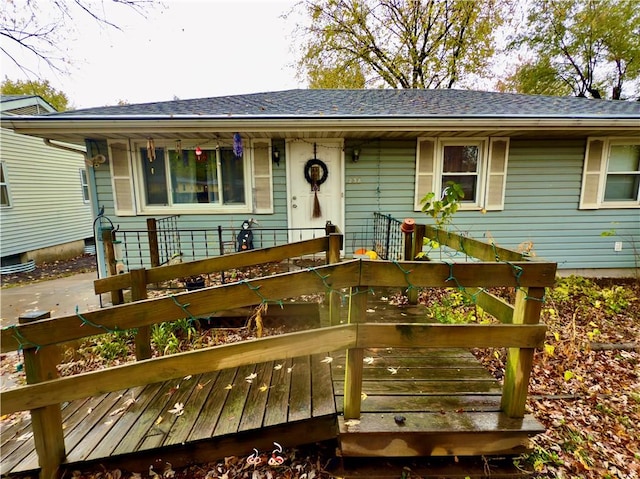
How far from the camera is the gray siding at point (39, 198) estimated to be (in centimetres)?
872

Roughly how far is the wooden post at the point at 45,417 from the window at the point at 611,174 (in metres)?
8.24

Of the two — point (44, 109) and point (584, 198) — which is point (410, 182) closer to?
point (584, 198)

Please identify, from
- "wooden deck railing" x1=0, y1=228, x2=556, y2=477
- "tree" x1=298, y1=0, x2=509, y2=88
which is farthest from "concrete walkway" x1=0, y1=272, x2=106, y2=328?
"tree" x1=298, y1=0, x2=509, y2=88

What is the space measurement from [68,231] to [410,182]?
1163 centimetres

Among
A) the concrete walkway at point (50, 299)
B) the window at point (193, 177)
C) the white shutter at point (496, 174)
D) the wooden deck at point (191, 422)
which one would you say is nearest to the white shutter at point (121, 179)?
the window at point (193, 177)

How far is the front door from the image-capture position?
5.98m

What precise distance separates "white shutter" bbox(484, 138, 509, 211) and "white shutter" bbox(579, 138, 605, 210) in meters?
1.59

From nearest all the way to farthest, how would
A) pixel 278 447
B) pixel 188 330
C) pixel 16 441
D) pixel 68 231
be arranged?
pixel 278 447 → pixel 16 441 → pixel 188 330 → pixel 68 231

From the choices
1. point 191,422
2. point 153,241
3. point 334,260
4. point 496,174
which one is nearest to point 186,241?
point 153,241

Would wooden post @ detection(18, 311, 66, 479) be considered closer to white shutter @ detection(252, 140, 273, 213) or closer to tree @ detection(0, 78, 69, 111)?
white shutter @ detection(252, 140, 273, 213)

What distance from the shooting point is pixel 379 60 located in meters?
14.5

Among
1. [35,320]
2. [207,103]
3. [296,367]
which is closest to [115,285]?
[35,320]

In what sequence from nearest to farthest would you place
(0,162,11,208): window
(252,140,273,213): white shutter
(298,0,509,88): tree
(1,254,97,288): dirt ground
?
(252,140,273,213): white shutter, (1,254,97,288): dirt ground, (0,162,11,208): window, (298,0,509,88): tree

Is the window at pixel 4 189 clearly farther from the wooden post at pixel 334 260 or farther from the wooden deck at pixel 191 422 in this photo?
the wooden post at pixel 334 260
